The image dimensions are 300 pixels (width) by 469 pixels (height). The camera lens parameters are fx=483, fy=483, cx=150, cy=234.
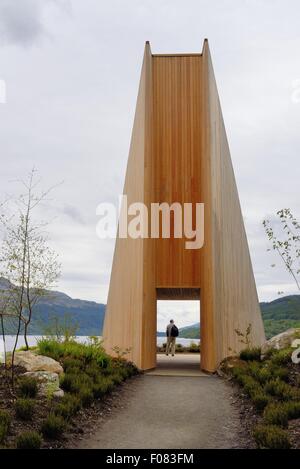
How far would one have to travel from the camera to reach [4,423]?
5793 millimetres

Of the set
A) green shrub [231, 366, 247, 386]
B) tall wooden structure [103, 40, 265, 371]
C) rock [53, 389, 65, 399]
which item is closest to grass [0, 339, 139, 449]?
rock [53, 389, 65, 399]

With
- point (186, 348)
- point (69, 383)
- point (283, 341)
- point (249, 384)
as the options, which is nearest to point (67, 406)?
point (69, 383)

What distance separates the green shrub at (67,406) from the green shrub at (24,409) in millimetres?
364

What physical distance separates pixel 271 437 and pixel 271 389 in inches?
97.3

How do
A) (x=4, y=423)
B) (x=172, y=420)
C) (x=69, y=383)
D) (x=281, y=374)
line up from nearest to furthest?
(x=4, y=423) < (x=172, y=420) < (x=69, y=383) < (x=281, y=374)

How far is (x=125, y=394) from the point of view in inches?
352

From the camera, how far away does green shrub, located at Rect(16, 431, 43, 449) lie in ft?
17.5

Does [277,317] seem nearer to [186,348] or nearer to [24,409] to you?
[186,348]

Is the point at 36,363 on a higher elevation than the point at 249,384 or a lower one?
higher

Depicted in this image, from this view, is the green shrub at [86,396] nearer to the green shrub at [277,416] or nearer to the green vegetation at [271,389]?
the green vegetation at [271,389]

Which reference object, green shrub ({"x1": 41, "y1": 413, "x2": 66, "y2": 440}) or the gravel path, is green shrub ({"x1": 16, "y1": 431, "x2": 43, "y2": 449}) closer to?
green shrub ({"x1": 41, "y1": 413, "x2": 66, "y2": 440})

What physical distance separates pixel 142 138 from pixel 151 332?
17.2 ft

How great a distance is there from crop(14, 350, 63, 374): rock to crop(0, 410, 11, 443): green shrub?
2.36 m

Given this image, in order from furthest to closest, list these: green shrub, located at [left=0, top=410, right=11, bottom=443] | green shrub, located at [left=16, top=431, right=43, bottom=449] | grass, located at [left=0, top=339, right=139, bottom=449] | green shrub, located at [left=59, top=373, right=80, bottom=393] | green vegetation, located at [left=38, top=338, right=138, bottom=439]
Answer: green shrub, located at [left=59, top=373, right=80, bottom=393], green vegetation, located at [left=38, top=338, right=138, bottom=439], grass, located at [left=0, top=339, right=139, bottom=449], green shrub, located at [left=0, top=410, right=11, bottom=443], green shrub, located at [left=16, top=431, right=43, bottom=449]
